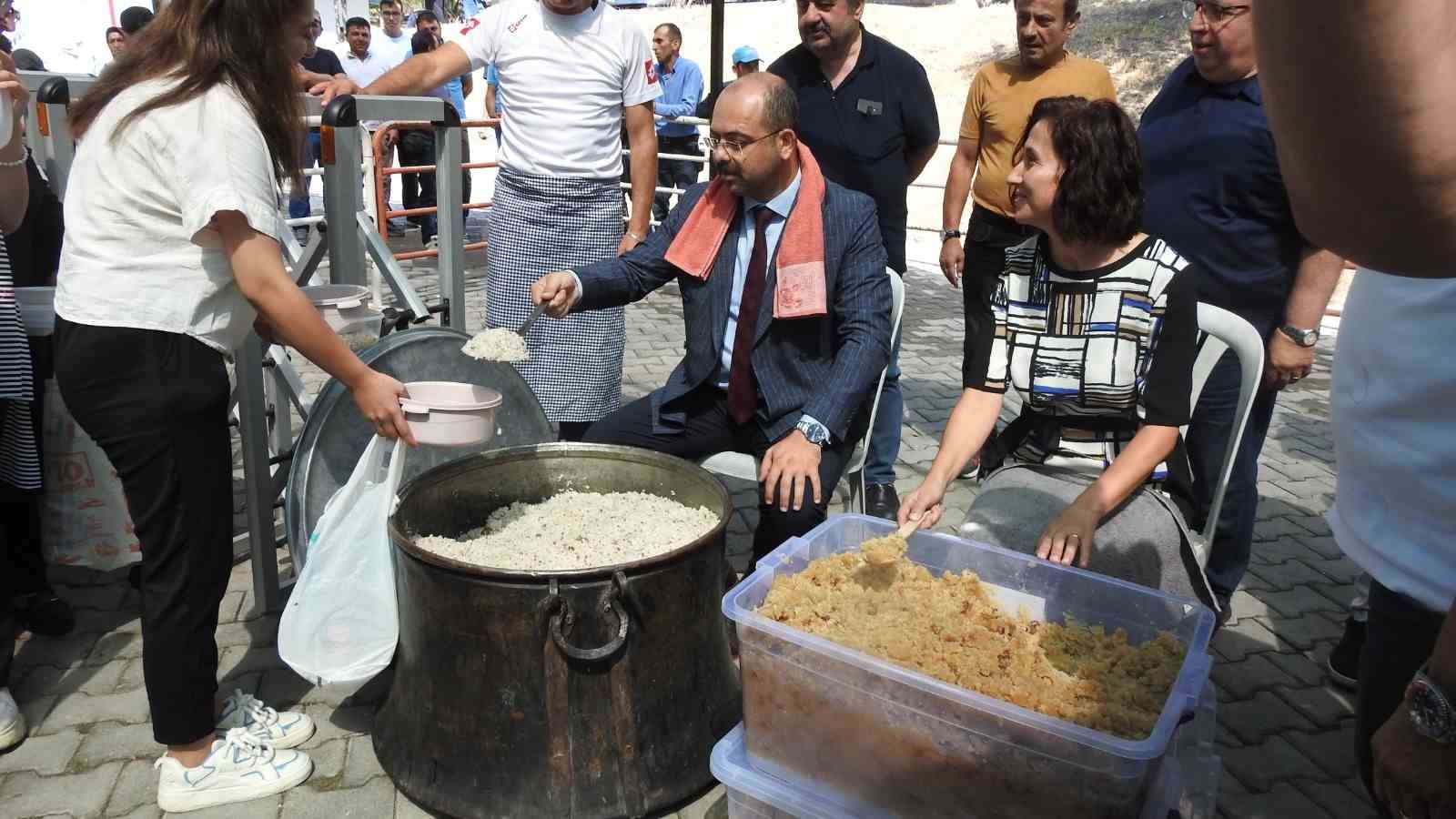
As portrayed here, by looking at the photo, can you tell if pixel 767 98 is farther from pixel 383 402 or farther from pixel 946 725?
pixel 946 725

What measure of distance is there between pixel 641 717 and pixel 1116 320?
5.13 feet

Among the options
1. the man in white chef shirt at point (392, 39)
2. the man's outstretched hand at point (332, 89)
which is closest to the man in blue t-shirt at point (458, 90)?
the man in white chef shirt at point (392, 39)

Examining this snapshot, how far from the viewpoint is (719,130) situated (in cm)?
305

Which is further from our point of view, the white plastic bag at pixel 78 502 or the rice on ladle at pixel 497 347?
the white plastic bag at pixel 78 502

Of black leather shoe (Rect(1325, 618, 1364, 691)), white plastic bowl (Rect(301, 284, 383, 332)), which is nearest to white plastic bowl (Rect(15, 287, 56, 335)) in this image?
white plastic bowl (Rect(301, 284, 383, 332))

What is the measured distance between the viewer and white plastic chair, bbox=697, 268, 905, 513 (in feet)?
10.7

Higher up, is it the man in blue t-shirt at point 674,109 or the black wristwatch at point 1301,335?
the man in blue t-shirt at point 674,109

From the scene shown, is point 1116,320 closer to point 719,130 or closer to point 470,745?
point 719,130

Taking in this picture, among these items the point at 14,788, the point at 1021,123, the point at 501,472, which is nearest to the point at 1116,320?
the point at 501,472

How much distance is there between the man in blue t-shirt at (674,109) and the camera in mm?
10828

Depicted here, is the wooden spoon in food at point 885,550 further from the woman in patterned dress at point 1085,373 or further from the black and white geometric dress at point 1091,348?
the black and white geometric dress at point 1091,348

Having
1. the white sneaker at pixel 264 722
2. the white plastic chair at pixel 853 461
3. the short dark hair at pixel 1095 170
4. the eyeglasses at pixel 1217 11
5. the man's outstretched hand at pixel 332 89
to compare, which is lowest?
the white sneaker at pixel 264 722

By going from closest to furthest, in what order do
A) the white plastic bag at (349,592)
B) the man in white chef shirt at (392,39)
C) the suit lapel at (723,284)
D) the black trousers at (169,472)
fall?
the black trousers at (169,472)
the white plastic bag at (349,592)
the suit lapel at (723,284)
the man in white chef shirt at (392,39)

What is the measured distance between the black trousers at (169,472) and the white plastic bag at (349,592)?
0.20 meters
